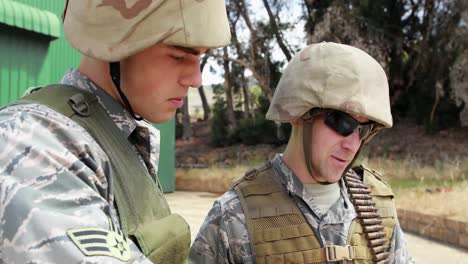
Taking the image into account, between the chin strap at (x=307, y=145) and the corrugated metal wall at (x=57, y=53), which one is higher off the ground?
the corrugated metal wall at (x=57, y=53)

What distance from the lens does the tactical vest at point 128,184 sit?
1.25 metres

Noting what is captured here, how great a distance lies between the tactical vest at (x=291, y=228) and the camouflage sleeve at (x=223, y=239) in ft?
0.11

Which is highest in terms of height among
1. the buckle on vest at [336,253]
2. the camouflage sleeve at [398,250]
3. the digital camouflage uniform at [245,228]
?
the digital camouflage uniform at [245,228]

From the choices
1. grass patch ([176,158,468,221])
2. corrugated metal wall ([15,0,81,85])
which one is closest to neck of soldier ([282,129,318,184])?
grass patch ([176,158,468,221])

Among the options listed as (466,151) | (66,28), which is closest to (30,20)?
(66,28)

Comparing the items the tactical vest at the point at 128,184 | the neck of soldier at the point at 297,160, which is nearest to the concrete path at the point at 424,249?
the neck of soldier at the point at 297,160

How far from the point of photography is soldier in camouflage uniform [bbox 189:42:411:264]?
2357mm

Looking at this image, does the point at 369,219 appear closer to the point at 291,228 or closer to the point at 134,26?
the point at 291,228

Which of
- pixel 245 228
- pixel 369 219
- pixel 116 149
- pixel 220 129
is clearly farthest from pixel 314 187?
pixel 220 129

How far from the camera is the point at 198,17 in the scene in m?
1.35

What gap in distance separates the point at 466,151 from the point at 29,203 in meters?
17.8

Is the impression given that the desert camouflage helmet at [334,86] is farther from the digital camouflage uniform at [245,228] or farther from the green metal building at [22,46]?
the green metal building at [22,46]

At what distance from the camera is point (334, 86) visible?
2.41 metres

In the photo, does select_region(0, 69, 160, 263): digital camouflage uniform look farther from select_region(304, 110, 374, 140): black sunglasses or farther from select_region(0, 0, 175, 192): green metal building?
select_region(0, 0, 175, 192): green metal building
